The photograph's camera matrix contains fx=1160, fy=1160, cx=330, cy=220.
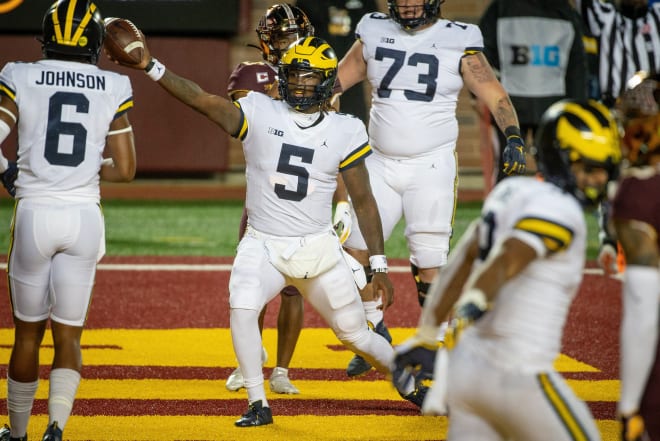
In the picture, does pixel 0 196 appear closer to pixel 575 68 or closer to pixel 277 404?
pixel 575 68

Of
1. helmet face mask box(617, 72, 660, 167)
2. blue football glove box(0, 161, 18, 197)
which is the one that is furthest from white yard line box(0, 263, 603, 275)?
helmet face mask box(617, 72, 660, 167)

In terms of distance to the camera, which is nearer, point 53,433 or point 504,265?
point 504,265

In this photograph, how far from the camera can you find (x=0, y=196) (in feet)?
46.5

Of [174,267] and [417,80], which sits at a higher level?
[417,80]

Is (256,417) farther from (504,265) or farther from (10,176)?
(504,265)

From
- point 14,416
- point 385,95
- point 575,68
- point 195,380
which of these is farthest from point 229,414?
point 575,68

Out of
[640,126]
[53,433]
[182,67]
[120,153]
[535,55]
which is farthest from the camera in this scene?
[182,67]

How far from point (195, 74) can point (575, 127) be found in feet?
41.2

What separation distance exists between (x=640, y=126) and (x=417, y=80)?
244cm

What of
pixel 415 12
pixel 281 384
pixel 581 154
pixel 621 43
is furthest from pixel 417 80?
pixel 621 43

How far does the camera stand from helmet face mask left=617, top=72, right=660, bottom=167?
133 inches

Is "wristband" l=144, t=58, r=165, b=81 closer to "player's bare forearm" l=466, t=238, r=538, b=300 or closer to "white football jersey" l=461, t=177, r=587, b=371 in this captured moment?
"white football jersey" l=461, t=177, r=587, b=371

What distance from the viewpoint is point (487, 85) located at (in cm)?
579

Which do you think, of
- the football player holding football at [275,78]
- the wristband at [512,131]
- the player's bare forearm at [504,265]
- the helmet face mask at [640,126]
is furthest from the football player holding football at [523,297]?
the wristband at [512,131]
